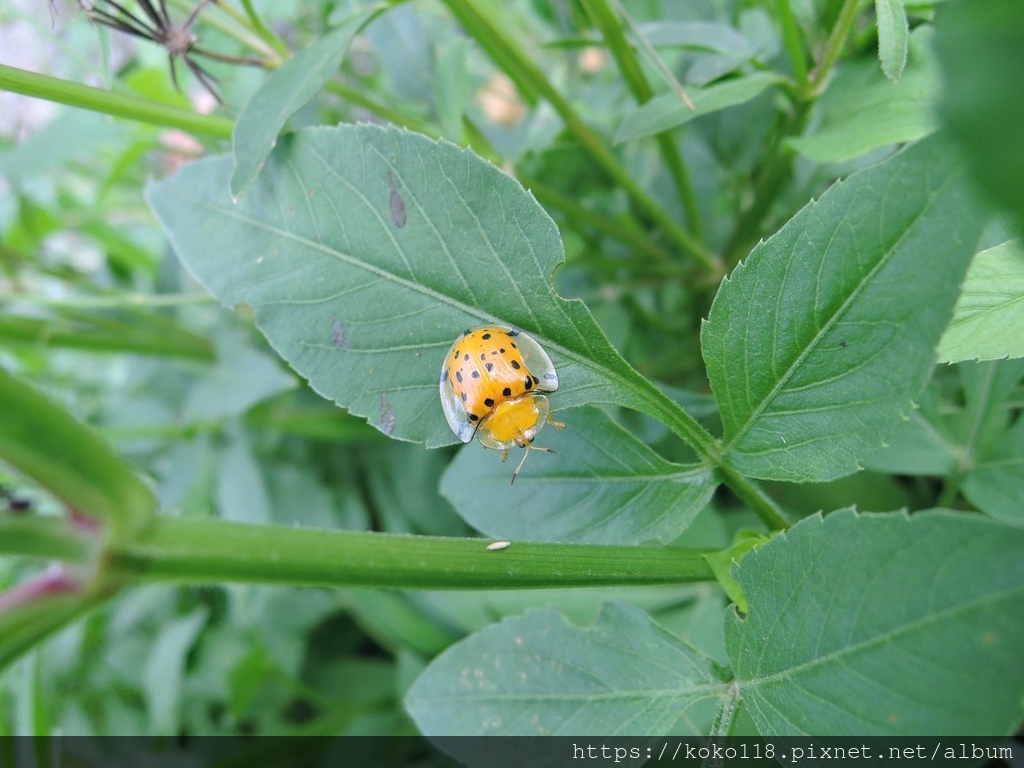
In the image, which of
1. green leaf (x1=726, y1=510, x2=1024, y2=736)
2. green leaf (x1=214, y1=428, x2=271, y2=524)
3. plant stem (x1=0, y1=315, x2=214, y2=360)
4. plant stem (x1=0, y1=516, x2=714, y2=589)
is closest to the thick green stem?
plant stem (x1=0, y1=516, x2=714, y2=589)

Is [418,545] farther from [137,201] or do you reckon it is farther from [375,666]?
[137,201]

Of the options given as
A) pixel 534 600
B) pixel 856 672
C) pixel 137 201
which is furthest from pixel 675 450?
pixel 137 201

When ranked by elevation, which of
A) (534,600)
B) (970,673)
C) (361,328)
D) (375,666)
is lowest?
(375,666)

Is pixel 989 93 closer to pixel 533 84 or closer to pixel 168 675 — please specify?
pixel 533 84

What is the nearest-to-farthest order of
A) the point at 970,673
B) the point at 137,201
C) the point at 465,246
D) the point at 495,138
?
the point at 970,673 < the point at 465,246 < the point at 495,138 < the point at 137,201

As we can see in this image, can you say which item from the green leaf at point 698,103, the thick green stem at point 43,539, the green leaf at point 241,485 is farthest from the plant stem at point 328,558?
the green leaf at point 241,485

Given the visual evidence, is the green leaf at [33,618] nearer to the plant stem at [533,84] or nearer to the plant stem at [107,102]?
the plant stem at [107,102]

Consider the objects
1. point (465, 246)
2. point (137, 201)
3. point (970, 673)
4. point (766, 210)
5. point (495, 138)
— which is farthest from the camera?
point (137, 201)
